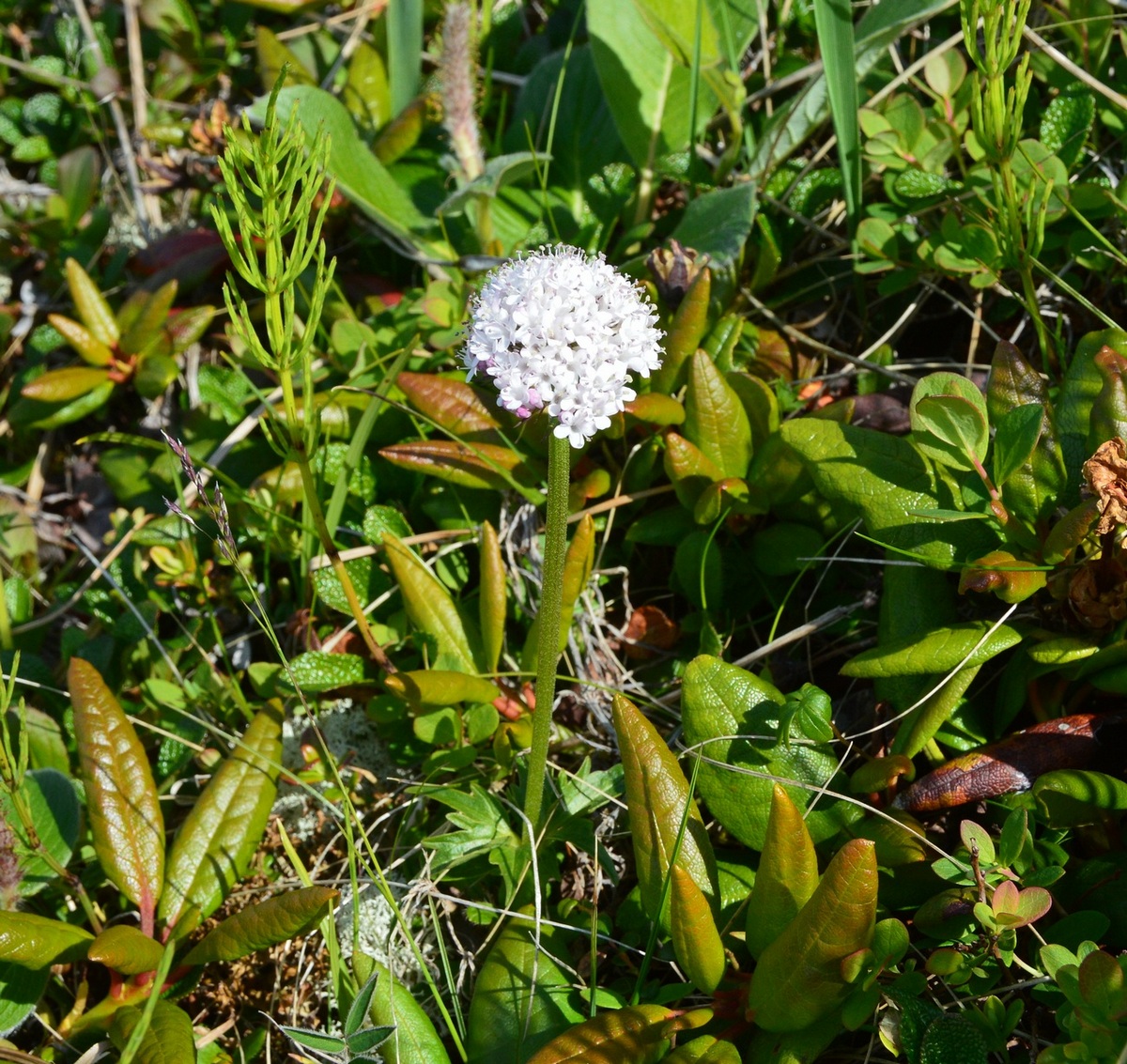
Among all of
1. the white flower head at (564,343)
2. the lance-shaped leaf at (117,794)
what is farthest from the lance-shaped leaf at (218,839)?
the white flower head at (564,343)

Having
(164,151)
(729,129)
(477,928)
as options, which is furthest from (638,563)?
(164,151)

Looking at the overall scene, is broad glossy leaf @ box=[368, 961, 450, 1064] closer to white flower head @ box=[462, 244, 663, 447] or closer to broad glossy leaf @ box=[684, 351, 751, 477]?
white flower head @ box=[462, 244, 663, 447]

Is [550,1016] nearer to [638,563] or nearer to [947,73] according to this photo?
[638,563]

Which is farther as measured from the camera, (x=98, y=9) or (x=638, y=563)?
(x=98, y=9)

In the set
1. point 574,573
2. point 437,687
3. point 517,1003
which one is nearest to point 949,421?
point 574,573

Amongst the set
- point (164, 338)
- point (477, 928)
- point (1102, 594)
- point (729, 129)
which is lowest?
point (477, 928)

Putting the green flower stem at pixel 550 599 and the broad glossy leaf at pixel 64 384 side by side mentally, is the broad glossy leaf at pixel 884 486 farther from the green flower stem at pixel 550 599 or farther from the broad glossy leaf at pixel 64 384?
the broad glossy leaf at pixel 64 384
